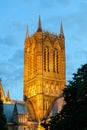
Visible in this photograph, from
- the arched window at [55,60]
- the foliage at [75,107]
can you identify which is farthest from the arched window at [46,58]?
the foliage at [75,107]

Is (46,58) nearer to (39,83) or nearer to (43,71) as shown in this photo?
(43,71)

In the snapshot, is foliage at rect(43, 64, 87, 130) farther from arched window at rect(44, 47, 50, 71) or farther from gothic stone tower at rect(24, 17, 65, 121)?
arched window at rect(44, 47, 50, 71)

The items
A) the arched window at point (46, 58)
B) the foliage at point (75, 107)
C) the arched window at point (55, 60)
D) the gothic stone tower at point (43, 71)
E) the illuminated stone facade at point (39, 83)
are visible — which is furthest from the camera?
the arched window at point (55, 60)

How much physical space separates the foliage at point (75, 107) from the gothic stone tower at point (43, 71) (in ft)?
172

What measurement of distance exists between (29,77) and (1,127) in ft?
171

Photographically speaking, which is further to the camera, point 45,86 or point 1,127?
point 45,86

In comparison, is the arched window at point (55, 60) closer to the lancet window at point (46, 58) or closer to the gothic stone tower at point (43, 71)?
the gothic stone tower at point (43, 71)

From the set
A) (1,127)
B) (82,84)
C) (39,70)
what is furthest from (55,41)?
(82,84)

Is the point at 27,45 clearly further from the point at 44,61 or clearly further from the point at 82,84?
the point at 82,84

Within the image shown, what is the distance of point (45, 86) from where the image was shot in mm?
103812

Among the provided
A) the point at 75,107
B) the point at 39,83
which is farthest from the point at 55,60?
the point at 75,107

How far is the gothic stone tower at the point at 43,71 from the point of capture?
102 m

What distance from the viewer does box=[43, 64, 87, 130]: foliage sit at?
43.3 metres

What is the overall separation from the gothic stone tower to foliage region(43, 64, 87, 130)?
2065 inches
